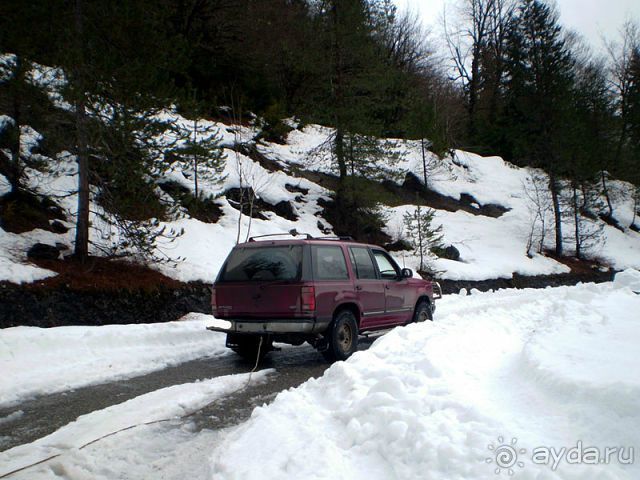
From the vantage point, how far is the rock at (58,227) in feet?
43.0

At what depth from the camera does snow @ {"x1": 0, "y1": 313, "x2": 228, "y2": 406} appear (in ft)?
22.7

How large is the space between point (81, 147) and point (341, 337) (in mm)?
7798

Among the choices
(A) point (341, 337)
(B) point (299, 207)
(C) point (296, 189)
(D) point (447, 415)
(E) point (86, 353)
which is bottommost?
(E) point (86, 353)

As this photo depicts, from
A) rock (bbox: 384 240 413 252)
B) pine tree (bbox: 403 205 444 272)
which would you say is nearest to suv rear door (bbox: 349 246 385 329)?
pine tree (bbox: 403 205 444 272)

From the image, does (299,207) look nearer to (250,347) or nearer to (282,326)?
(250,347)

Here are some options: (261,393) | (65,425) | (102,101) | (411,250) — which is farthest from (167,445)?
(411,250)

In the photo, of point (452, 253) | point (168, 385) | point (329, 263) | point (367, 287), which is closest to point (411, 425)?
point (168, 385)

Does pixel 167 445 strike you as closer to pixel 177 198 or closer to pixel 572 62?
pixel 177 198

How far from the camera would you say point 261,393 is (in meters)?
6.36

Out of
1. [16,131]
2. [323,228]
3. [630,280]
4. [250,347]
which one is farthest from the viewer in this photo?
[323,228]

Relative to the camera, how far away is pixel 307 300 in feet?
24.6

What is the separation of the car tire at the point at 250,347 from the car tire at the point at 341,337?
1.12 metres

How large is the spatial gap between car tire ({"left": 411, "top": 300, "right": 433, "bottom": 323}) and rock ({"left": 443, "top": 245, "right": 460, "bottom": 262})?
566 inches

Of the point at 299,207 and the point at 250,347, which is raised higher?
the point at 299,207
